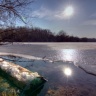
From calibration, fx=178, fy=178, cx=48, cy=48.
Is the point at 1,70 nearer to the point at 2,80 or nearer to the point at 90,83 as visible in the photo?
the point at 2,80

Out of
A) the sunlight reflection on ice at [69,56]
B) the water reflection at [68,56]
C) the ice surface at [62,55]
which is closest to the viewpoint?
the ice surface at [62,55]

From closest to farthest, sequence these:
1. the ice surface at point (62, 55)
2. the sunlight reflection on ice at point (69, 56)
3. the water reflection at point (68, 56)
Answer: the ice surface at point (62, 55)
the sunlight reflection on ice at point (69, 56)
the water reflection at point (68, 56)

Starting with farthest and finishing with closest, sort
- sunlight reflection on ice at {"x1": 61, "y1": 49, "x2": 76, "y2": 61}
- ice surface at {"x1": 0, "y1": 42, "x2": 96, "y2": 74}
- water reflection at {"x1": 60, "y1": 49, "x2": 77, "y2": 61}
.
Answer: water reflection at {"x1": 60, "y1": 49, "x2": 77, "y2": 61}, sunlight reflection on ice at {"x1": 61, "y1": 49, "x2": 76, "y2": 61}, ice surface at {"x1": 0, "y1": 42, "x2": 96, "y2": 74}

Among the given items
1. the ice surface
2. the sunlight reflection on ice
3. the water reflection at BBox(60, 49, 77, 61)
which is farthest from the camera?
the water reflection at BBox(60, 49, 77, 61)

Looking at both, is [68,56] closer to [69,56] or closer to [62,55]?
[69,56]

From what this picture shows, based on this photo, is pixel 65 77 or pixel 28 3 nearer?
pixel 28 3

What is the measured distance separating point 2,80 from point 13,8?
93.5 inches

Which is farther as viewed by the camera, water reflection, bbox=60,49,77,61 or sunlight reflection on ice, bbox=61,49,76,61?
water reflection, bbox=60,49,77,61

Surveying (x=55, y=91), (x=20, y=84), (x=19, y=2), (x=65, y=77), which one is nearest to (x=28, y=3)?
(x=19, y=2)

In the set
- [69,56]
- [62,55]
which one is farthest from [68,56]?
[62,55]

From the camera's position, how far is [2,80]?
584cm

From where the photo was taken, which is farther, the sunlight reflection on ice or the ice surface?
the sunlight reflection on ice

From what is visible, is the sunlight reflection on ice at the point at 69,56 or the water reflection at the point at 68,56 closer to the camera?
the sunlight reflection on ice at the point at 69,56

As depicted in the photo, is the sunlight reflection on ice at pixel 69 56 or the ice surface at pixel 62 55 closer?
the ice surface at pixel 62 55
